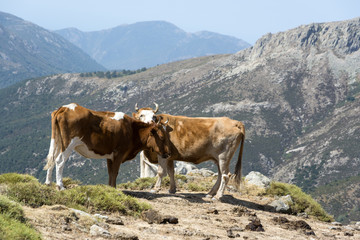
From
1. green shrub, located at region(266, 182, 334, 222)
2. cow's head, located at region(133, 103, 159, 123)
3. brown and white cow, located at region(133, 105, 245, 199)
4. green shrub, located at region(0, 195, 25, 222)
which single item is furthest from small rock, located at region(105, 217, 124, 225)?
green shrub, located at region(266, 182, 334, 222)

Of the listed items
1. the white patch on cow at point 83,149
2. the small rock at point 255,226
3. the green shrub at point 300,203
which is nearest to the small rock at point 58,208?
the white patch on cow at point 83,149

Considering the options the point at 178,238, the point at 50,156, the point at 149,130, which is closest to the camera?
the point at 178,238

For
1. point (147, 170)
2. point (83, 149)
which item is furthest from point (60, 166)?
point (147, 170)

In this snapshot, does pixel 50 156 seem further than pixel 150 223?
Yes

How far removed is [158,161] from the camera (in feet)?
59.0

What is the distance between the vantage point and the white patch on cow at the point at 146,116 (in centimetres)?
1819

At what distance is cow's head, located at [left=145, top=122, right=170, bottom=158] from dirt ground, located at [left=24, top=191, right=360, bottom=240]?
168cm

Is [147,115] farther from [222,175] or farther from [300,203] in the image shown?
[300,203]

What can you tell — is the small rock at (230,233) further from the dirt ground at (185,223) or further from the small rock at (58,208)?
the small rock at (58,208)

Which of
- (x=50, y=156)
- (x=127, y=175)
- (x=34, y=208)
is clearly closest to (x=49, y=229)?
(x=34, y=208)

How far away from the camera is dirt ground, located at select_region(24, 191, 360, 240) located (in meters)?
10.2

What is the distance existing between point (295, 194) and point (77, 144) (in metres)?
10.7

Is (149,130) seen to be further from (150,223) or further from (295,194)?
(295,194)

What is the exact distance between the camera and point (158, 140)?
58.1 ft
